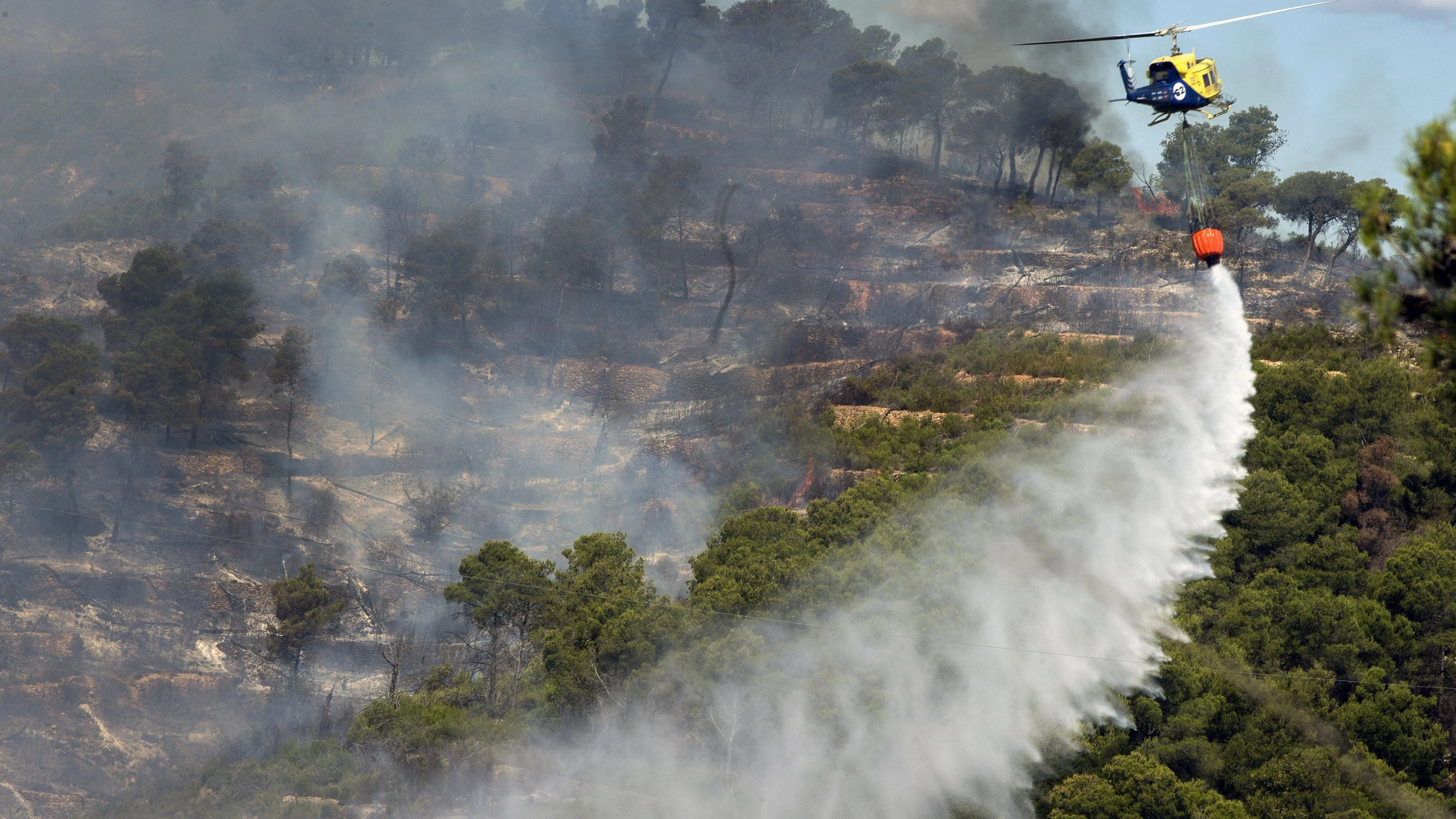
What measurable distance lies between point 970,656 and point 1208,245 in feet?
35.5

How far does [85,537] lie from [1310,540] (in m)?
45.3

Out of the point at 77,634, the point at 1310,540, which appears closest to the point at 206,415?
the point at 77,634

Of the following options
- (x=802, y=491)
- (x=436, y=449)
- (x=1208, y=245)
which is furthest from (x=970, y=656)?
(x=436, y=449)

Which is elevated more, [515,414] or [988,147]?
[988,147]

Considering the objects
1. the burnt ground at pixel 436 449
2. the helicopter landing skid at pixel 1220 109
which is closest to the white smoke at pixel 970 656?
the helicopter landing skid at pixel 1220 109

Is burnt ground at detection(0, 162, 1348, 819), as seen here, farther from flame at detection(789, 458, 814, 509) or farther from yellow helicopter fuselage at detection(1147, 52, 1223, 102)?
yellow helicopter fuselage at detection(1147, 52, 1223, 102)

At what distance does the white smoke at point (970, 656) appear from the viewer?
79.5 ft

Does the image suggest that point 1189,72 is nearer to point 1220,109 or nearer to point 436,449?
point 1220,109

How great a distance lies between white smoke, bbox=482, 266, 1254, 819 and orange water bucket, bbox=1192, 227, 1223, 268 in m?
6.45

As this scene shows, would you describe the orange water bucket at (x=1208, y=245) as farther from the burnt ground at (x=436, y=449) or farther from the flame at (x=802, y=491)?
the burnt ground at (x=436, y=449)

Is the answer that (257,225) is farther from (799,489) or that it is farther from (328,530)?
(799,489)

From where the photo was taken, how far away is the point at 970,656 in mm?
25125

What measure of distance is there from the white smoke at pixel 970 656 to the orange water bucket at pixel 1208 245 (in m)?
6.45

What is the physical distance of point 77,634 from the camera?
39.8 meters
